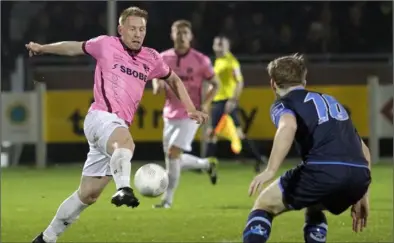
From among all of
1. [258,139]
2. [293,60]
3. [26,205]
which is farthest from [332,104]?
[258,139]

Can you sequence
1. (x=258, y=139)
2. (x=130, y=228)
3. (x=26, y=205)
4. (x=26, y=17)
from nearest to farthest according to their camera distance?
1. (x=130, y=228)
2. (x=26, y=205)
3. (x=258, y=139)
4. (x=26, y=17)

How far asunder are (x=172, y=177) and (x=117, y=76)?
4.22m

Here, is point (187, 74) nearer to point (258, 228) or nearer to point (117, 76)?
point (117, 76)

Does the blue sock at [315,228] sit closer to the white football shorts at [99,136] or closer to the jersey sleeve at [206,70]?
the white football shorts at [99,136]

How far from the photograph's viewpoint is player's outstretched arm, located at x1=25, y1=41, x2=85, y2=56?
27.5 feet

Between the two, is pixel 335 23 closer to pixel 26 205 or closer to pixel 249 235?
pixel 26 205

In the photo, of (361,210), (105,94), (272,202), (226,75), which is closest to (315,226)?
(361,210)

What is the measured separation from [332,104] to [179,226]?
163 inches

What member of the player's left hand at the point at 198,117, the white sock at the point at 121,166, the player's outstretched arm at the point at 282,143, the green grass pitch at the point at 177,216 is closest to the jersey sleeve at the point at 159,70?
the player's left hand at the point at 198,117

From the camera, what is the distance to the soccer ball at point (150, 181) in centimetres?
820

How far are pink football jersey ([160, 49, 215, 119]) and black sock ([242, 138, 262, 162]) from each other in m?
3.79

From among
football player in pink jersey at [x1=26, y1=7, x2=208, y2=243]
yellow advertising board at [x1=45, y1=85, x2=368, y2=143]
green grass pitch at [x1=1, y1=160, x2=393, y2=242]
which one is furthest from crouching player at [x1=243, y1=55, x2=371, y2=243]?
yellow advertising board at [x1=45, y1=85, x2=368, y2=143]

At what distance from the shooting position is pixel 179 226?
10805 millimetres

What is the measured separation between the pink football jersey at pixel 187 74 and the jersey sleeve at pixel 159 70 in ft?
12.8
